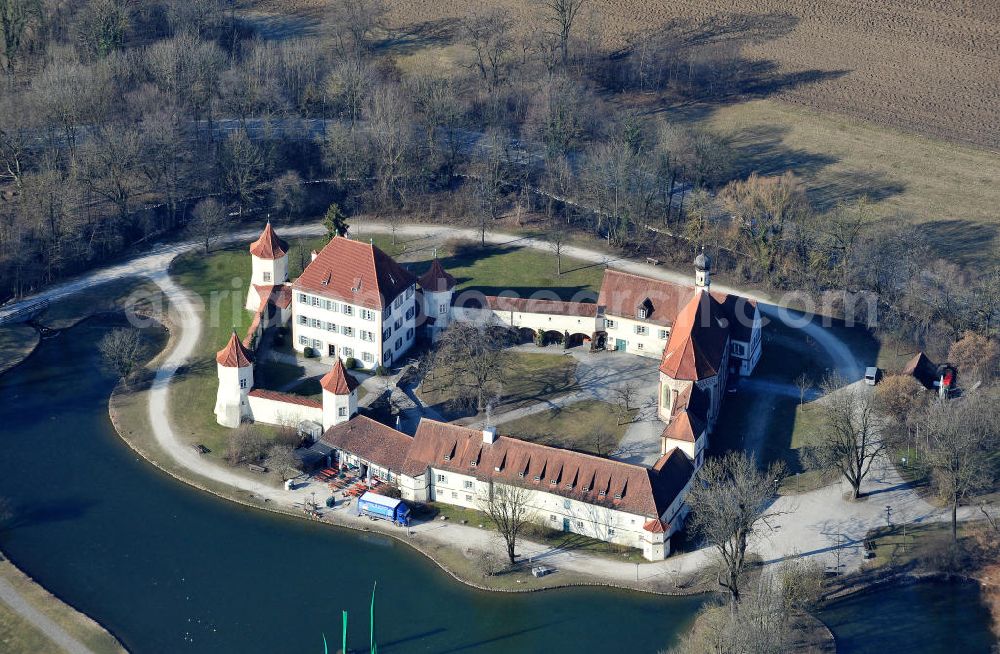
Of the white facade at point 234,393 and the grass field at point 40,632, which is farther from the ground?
the white facade at point 234,393

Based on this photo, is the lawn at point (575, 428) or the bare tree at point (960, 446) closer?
the bare tree at point (960, 446)

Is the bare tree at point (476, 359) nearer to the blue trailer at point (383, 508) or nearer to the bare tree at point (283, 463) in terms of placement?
the blue trailer at point (383, 508)

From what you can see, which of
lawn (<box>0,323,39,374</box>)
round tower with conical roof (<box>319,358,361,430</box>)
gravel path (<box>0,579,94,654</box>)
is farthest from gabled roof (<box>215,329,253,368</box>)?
gravel path (<box>0,579,94,654</box>)

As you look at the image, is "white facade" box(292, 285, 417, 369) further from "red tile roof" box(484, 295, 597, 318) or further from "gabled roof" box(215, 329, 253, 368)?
"gabled roof" box(215, 329, 253, 368)

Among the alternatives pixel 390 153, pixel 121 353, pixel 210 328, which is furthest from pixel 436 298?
pixel 390 153

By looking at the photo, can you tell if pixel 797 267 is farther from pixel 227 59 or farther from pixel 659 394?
pixel 227 59

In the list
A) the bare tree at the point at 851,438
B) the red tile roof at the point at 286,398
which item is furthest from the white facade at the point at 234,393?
the bare tree at the point at 851,438

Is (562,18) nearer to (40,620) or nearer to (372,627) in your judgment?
(372,627)
